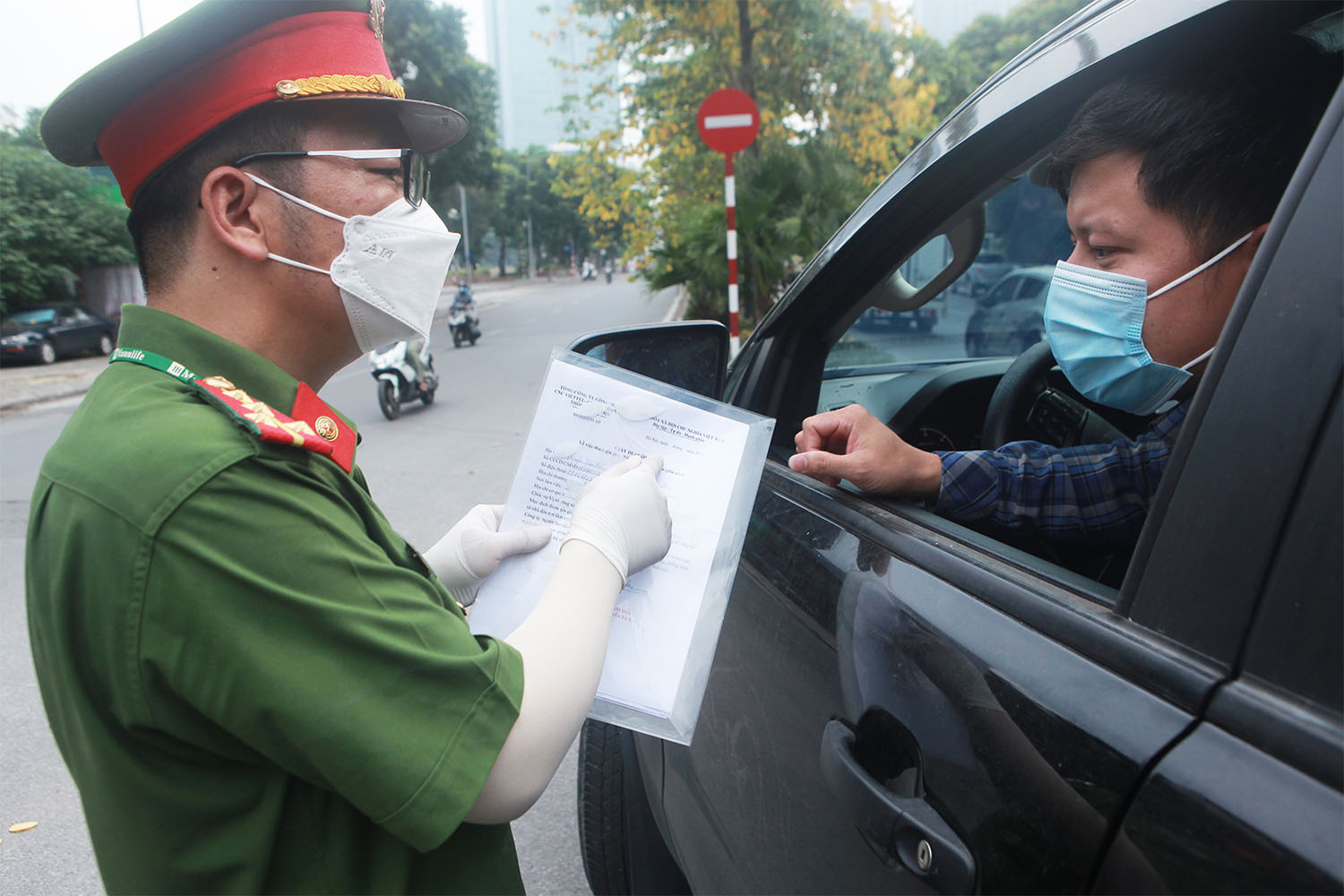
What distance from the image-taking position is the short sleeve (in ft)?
2.54

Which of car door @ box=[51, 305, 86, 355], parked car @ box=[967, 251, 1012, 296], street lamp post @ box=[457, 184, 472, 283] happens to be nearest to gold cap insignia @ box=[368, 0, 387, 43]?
parked car @ box=[967, 251, 1012, 296]

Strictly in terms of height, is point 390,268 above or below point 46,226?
below

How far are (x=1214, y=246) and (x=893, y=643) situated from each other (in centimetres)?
67

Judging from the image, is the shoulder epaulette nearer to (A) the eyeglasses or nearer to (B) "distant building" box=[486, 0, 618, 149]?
(A) the eyeglasses

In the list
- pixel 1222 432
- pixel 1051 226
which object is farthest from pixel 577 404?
pixel 1051 226

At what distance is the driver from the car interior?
0.05 m

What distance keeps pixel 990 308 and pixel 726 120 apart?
16.8 ft

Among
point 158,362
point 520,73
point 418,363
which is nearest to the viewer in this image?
→ point 158,362

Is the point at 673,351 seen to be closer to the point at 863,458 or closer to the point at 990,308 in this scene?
the point at 863,458

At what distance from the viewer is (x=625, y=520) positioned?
1092 millimetres

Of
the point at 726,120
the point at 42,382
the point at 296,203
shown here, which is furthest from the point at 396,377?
the point at 296,203

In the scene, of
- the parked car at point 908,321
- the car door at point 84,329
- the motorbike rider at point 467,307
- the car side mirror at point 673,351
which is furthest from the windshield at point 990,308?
the car door at point 84,329

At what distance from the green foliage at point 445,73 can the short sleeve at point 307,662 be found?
860 inches

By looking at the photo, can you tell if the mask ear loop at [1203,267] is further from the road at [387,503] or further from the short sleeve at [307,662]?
the road at [387,503]
